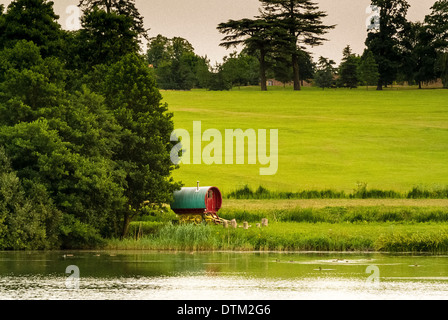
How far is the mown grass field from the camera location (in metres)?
74.8

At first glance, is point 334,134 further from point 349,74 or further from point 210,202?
point 349,74

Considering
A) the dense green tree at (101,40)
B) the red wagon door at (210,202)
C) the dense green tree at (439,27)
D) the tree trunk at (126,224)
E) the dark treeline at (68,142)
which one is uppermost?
the dense green tree at (439,27)

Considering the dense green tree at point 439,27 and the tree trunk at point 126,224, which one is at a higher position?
the dense green tree at point 439,27

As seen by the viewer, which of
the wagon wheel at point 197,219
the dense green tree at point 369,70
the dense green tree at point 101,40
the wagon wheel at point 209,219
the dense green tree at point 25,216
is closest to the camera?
the dense green tree at point 25,216

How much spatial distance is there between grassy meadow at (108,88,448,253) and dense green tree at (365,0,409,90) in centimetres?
895

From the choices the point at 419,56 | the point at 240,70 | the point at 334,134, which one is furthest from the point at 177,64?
the point at 334,134

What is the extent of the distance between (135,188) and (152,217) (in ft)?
19.6

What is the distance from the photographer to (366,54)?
149 metres

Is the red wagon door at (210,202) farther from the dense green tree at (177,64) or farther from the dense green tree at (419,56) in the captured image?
the dense green tree at (177,64)

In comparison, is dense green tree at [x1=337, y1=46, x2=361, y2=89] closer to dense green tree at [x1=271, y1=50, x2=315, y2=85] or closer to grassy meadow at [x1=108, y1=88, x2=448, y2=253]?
dense green tree at [x1=271, y1=50, x2=315, y2=85]

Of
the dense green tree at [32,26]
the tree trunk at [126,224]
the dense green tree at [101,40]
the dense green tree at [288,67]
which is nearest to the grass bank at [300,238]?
the tree trunk at [126,224]

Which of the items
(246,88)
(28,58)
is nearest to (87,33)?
(28,58)

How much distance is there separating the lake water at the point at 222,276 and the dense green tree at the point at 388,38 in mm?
112416

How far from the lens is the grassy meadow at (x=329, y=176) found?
42.4m
